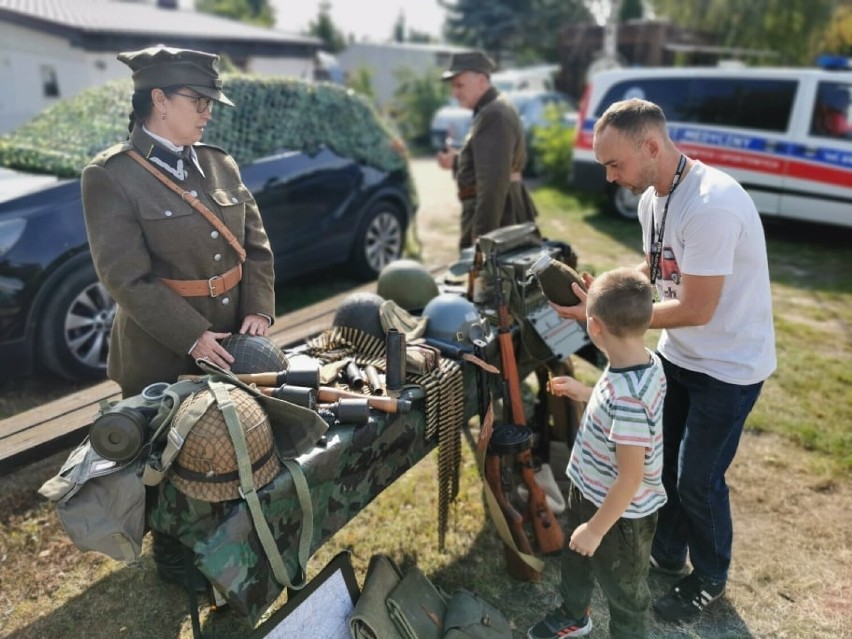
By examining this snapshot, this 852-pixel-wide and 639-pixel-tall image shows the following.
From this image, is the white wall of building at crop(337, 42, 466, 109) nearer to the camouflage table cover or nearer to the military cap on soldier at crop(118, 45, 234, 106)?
the military cap on soldier at crop(118, 45, 234, 106)

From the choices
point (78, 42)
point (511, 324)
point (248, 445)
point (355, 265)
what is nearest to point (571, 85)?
point (78, 42)

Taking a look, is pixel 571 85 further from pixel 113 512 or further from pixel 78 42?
pixel 113 512

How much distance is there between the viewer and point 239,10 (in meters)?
43.2

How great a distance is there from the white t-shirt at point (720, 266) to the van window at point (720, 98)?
719cm

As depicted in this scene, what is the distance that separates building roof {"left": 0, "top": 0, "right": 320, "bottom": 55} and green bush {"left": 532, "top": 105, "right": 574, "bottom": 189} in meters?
9.06

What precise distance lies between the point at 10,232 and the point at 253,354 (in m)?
2.52

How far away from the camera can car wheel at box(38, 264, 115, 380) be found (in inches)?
166

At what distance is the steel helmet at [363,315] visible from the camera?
9.56ft

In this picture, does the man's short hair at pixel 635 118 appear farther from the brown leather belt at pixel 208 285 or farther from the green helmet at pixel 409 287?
the brown leather belt at pixel 208 285

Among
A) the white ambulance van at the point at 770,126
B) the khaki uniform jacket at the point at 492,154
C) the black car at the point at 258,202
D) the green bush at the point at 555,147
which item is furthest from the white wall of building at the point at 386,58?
the khaki uniform jacket at the point at 492,154

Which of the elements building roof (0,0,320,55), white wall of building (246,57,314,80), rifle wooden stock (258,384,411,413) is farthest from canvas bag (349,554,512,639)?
white wall of building (246,57,314,80)

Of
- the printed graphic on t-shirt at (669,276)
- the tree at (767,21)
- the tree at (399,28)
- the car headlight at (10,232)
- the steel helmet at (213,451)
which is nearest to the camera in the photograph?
the steel helmet at (213,451)

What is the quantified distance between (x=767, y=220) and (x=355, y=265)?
646 cm

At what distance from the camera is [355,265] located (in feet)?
21.4
